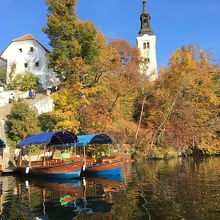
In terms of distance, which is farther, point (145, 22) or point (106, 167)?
point (145, 22)

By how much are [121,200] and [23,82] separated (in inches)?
1588

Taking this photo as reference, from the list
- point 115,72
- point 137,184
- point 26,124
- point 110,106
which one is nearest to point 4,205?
point 137,184

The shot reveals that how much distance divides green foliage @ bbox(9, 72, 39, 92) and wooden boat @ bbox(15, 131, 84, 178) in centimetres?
2398

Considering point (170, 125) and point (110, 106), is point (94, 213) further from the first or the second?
point (170, 125)

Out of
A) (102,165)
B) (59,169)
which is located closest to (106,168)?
(102,165)

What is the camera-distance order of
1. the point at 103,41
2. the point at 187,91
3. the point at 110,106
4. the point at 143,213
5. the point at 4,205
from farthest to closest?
the point at 103,41, the point at 187,91, the point at 110,106, the point at 4,205, the point at 143,213

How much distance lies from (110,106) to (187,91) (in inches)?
450

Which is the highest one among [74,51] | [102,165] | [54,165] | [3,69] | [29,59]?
[29,59]

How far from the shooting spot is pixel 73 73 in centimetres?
4144

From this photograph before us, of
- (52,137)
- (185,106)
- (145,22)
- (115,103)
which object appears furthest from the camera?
(145,22)

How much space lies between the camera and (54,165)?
24.4 meters

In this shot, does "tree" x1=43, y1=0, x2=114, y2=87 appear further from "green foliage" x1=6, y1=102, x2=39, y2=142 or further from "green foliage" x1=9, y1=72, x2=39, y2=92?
"green foliage" x1=6, y1=102, x2=39, y2=142

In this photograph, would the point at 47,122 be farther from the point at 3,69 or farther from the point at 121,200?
the point at 121,200

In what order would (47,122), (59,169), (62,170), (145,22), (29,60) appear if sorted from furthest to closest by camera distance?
(145,22) → (29,60) → (47,122) → (59,169) → (62,170)
